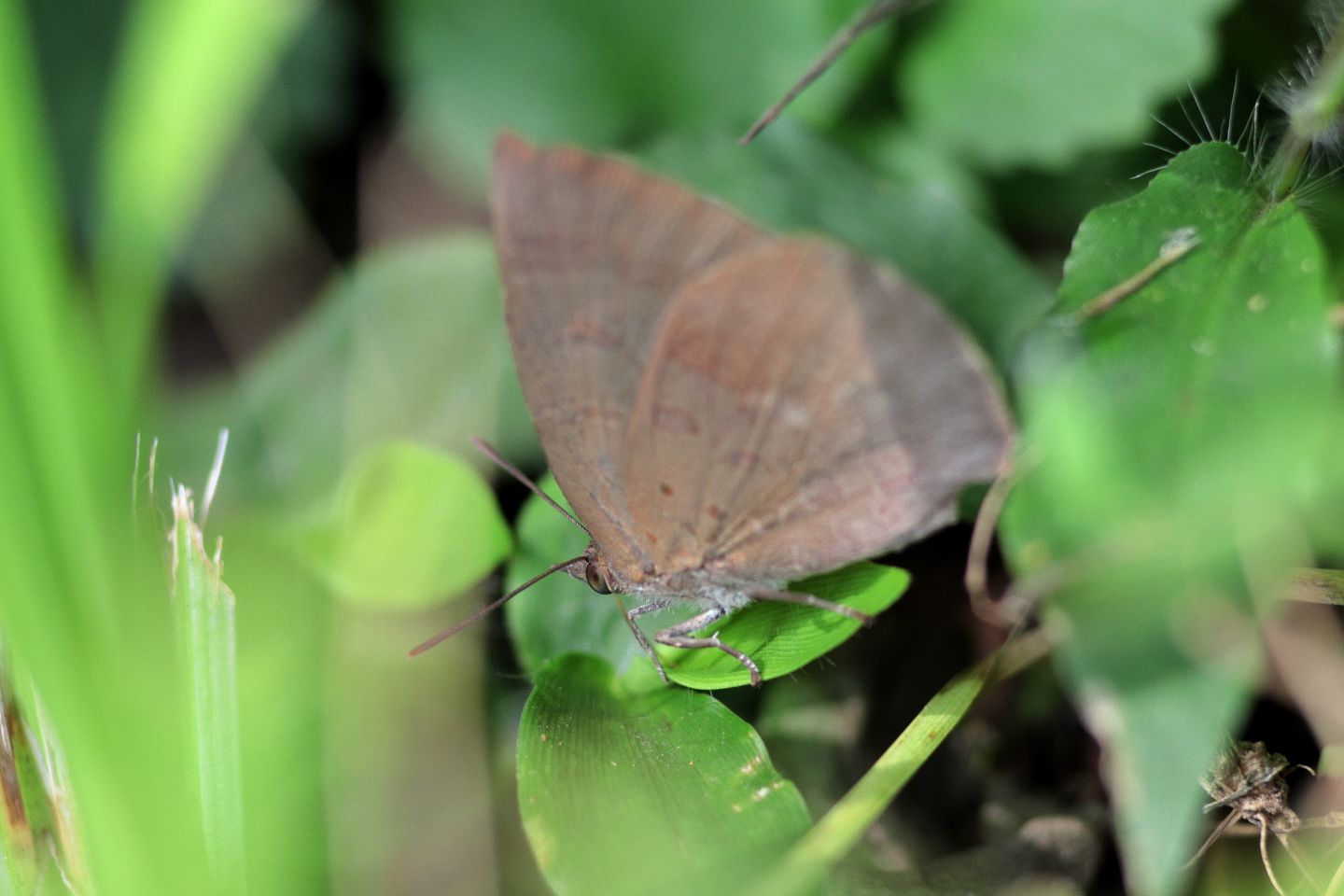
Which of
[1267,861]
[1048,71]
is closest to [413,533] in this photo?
[1267,861]

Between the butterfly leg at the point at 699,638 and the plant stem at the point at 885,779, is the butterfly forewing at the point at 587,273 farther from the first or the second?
the plant stem at the point at 885,779

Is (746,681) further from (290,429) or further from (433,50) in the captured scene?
(433,50)

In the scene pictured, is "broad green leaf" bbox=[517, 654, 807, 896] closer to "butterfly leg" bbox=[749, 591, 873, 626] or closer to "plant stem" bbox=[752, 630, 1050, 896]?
"plant stem" bbox=[752, 630, 1050, 896]

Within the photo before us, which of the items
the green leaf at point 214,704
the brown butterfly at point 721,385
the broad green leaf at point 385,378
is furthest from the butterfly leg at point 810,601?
the broad green leaf at point 385,378

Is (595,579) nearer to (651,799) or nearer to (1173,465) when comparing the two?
(651,799)

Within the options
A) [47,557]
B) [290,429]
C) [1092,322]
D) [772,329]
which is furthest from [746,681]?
[290,429]

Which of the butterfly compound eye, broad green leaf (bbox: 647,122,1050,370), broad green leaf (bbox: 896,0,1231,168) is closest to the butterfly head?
the butterfly compound eye
